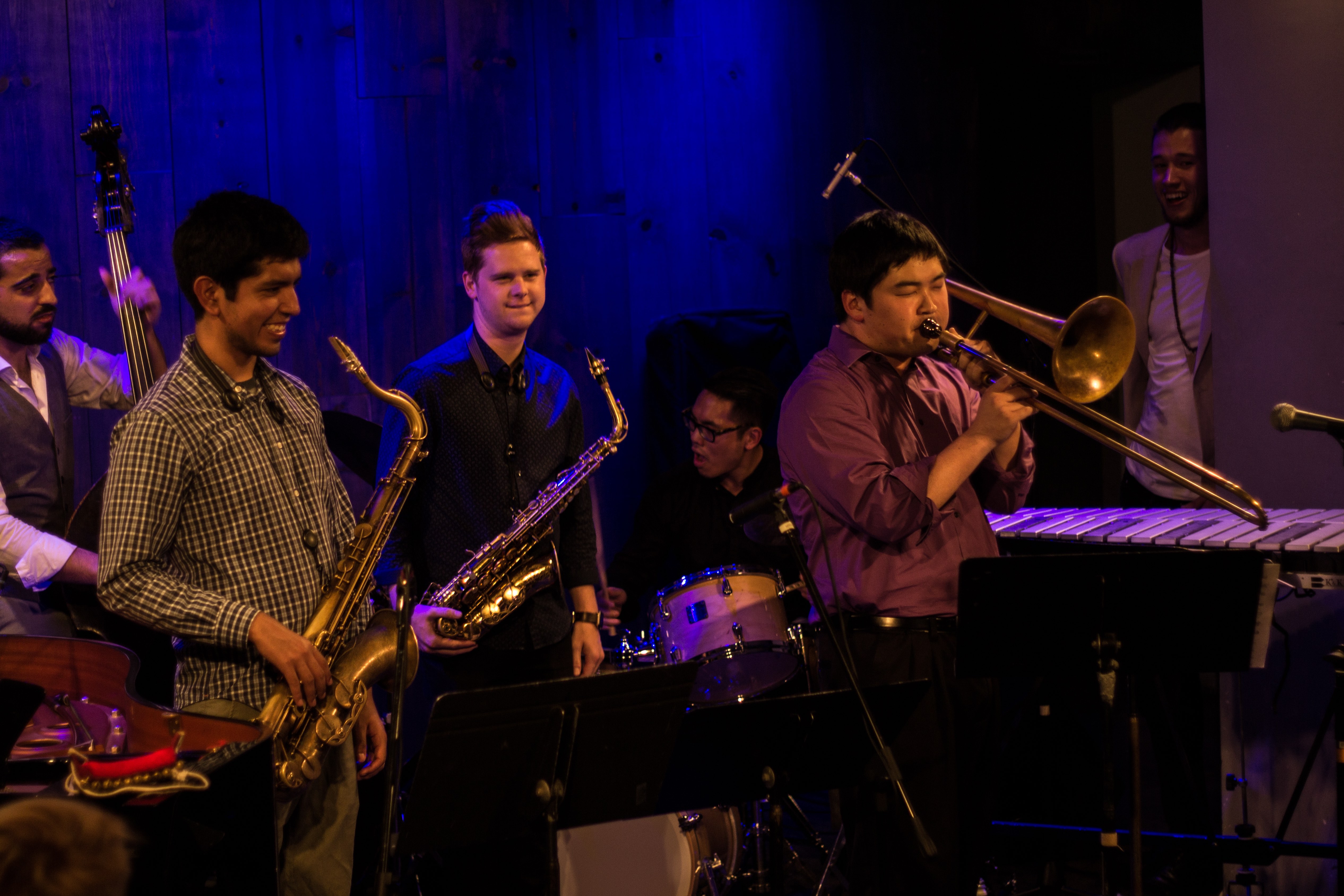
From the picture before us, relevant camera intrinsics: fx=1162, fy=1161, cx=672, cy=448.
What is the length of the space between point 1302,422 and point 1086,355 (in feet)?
1.70

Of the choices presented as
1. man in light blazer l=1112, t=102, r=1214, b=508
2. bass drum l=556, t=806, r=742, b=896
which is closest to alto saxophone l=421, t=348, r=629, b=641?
bass drum l=556, t=806, r=742, b=896

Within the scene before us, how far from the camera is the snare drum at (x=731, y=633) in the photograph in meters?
3.91

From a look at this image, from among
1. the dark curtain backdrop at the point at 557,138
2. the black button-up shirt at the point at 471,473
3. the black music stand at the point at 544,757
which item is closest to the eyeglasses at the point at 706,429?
the dark curtain backdrop at the point at 557,138

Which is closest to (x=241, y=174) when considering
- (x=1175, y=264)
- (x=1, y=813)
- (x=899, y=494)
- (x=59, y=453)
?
(x=59, y=453)

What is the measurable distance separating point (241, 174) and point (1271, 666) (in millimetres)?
4329

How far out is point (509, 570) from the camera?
11.7ft

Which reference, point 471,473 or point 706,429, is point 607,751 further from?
point 706,429

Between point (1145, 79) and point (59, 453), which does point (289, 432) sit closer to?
point (59, 453)

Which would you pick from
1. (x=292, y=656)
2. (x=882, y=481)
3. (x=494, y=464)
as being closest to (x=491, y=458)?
(x=494, y=464)

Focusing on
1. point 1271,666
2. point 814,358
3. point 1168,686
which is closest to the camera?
point 814,358

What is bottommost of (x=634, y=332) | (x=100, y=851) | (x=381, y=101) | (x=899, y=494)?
(x=100, y=851)

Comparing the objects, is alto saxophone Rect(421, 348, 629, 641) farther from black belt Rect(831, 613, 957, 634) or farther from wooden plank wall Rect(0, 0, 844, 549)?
wooden plank wall Rect(0, 0, 844, 549)

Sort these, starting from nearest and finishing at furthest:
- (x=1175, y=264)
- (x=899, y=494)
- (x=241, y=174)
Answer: (x=899, y=494)
(x=1175, y=264)
(x=241, y=174)

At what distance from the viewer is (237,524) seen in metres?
2.56
